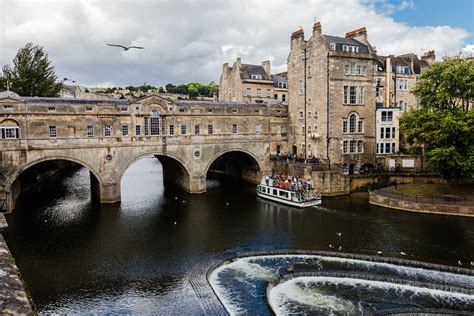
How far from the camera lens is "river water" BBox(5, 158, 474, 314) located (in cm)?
2175

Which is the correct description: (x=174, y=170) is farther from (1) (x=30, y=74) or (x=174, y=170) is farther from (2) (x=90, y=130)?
(1) (x=30, y=74)

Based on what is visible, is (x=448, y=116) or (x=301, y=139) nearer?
(x=448, y=116)

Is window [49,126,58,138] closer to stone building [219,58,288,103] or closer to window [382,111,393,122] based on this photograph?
stone building [219,58,288,103]

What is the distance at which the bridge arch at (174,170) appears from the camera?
43.8m

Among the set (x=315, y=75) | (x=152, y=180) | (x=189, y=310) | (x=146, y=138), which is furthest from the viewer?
(x=152, y=180)

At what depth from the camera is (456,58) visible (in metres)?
40.5

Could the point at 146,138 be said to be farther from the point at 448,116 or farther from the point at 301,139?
the point at 448,116

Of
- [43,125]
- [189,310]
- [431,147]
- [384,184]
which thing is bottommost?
[189,310]

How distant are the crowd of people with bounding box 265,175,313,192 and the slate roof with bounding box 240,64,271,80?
88.7ft

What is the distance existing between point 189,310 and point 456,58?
1424 inches

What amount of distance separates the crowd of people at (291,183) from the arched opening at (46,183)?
18.5 m

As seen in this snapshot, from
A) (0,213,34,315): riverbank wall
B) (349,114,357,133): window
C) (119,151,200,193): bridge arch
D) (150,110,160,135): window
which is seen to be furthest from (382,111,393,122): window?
(0,213,34,315): riverbank wall

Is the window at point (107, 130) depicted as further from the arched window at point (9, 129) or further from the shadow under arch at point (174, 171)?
the arched window at point (9, 129)

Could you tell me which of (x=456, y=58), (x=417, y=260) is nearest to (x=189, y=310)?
(x=417, y=260)
